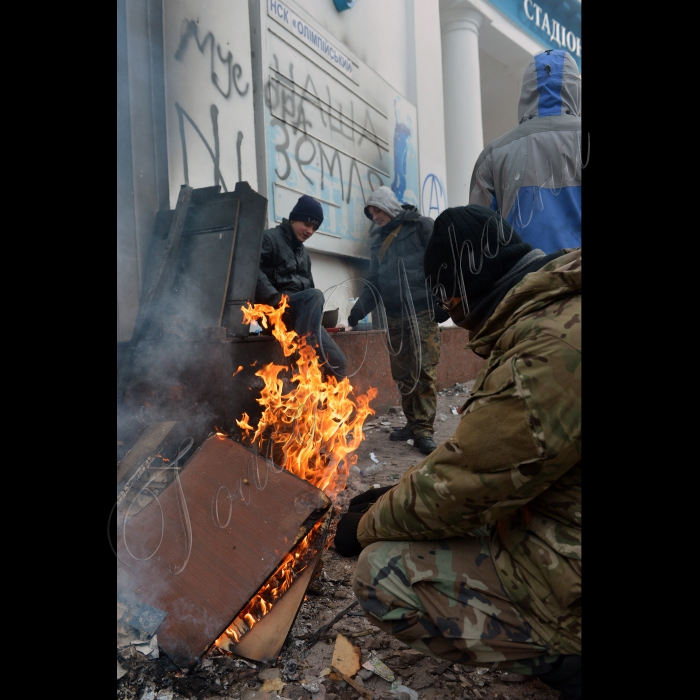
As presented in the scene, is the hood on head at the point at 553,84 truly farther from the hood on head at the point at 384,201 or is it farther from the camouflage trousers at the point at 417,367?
the camouflage trousers at the point at 417,367

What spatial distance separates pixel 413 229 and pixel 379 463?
6.93ft

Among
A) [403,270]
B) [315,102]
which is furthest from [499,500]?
[315,102]

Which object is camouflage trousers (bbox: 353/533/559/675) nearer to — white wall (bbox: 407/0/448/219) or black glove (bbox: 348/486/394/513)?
black glove (bbox: 348/486/394/513)

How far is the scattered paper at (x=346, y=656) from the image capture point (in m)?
1.80

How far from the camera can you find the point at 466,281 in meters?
1.68

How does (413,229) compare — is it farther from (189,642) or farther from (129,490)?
(189,642)

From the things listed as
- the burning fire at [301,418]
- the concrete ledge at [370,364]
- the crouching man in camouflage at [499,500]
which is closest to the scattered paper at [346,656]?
the crouching man in camouflage at [499,500]

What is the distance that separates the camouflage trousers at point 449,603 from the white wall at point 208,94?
12.4 feet

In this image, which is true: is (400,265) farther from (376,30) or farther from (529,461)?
(376,30)

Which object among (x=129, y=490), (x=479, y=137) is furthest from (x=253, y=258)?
(x=479, y=137)

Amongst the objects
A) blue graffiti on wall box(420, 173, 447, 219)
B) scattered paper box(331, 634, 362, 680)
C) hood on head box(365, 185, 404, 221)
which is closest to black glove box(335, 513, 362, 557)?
scattered paper box(331, 634, 362, 680)

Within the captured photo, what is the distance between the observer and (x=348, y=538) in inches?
73.1

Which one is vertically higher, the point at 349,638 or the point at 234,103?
the point at 234,103
